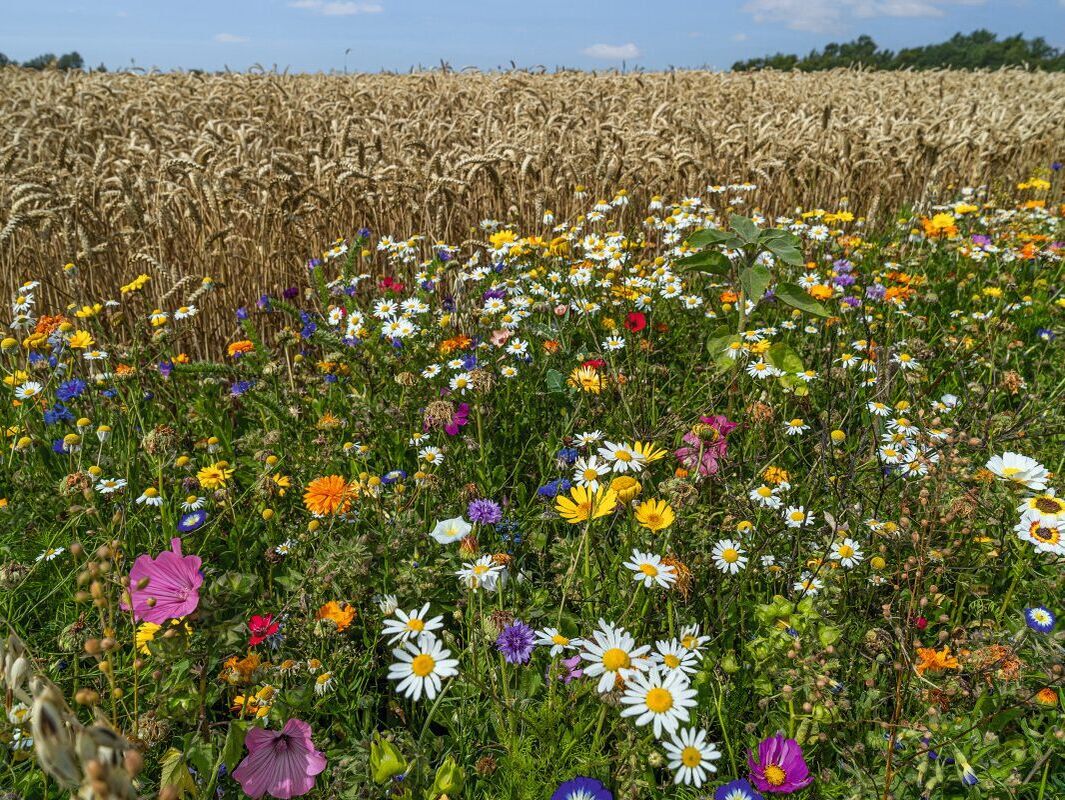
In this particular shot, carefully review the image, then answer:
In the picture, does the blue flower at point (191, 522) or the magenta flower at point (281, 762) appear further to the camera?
the blue flower at point (191, 522)

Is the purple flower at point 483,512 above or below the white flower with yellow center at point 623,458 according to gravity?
below

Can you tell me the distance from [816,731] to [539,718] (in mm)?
607

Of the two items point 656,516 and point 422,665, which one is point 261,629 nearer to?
point 422,665

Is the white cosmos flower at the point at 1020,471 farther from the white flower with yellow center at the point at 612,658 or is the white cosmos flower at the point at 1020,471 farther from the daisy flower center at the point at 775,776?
the white flower with yellow center at the point at 612,658

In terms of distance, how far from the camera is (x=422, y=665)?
131 centimetres

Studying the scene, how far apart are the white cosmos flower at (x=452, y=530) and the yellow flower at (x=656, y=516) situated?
407 mm

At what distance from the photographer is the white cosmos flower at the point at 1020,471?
161 centimetres

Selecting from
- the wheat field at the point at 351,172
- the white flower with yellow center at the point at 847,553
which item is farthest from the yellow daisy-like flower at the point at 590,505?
the wheat field at the point at 351,172

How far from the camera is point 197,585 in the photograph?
1.29 meters

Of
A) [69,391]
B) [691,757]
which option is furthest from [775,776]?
[69,391]

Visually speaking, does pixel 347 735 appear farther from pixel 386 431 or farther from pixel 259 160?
pixel 259 160

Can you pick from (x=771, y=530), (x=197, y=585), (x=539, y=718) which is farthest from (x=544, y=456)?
(x=197, y=585)

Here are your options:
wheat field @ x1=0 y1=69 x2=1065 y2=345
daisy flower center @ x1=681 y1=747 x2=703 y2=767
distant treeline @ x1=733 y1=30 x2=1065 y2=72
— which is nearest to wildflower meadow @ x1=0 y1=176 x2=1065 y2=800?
daisy flower center @ x1=681 y1=747 x2=703 y2=767

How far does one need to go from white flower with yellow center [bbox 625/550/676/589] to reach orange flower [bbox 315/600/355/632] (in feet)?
2.28
